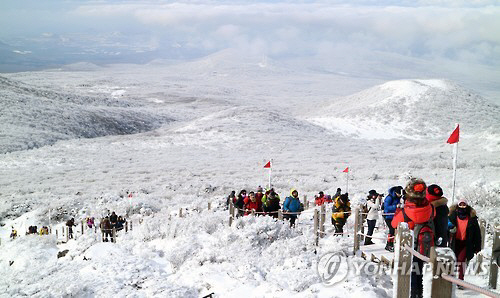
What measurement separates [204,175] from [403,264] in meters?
30.0

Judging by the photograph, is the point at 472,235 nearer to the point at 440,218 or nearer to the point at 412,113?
the point at 440,218

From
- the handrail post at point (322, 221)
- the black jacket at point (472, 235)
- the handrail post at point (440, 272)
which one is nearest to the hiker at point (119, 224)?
the handrail post at point (322, 221)

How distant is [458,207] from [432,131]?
57.3 metres

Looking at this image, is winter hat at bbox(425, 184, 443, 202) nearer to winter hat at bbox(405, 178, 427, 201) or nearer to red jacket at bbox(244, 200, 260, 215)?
winter hat at bbox(405, 178, 427, 201)

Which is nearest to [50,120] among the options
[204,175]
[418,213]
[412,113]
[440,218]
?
[204,175]

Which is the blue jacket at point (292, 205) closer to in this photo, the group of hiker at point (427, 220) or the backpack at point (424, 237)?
the group of hiker at point (427, 220)

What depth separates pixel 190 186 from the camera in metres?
29.1

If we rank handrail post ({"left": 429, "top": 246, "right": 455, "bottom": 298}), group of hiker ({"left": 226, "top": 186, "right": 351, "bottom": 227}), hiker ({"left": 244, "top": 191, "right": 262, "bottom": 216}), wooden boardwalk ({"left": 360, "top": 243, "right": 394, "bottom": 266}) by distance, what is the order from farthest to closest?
hiker ({"left": 244, "top": 191, "right": 262, "bottom": 216}) < group of hiker ({"left": 226, "top": 186, "right": 351, "bottom": 227}) < wooden boardwalk ({"left": 360, "top": 243, "right": 394, "bottom": 266}) < handrail post ({"left": 429, "top": 246, "right": 455, "bottom": 298})

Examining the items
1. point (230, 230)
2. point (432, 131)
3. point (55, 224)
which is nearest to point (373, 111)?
point (432, 131)

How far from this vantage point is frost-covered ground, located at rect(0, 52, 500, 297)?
913 cm

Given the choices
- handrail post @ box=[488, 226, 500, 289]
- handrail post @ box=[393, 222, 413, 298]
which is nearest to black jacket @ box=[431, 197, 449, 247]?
handrail post @ box=[488, 226, 500, 289]

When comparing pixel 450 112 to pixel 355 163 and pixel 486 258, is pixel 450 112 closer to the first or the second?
pixel 355 163

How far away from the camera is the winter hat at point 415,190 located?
231 inches

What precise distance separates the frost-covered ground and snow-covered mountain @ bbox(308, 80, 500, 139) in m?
0.30
